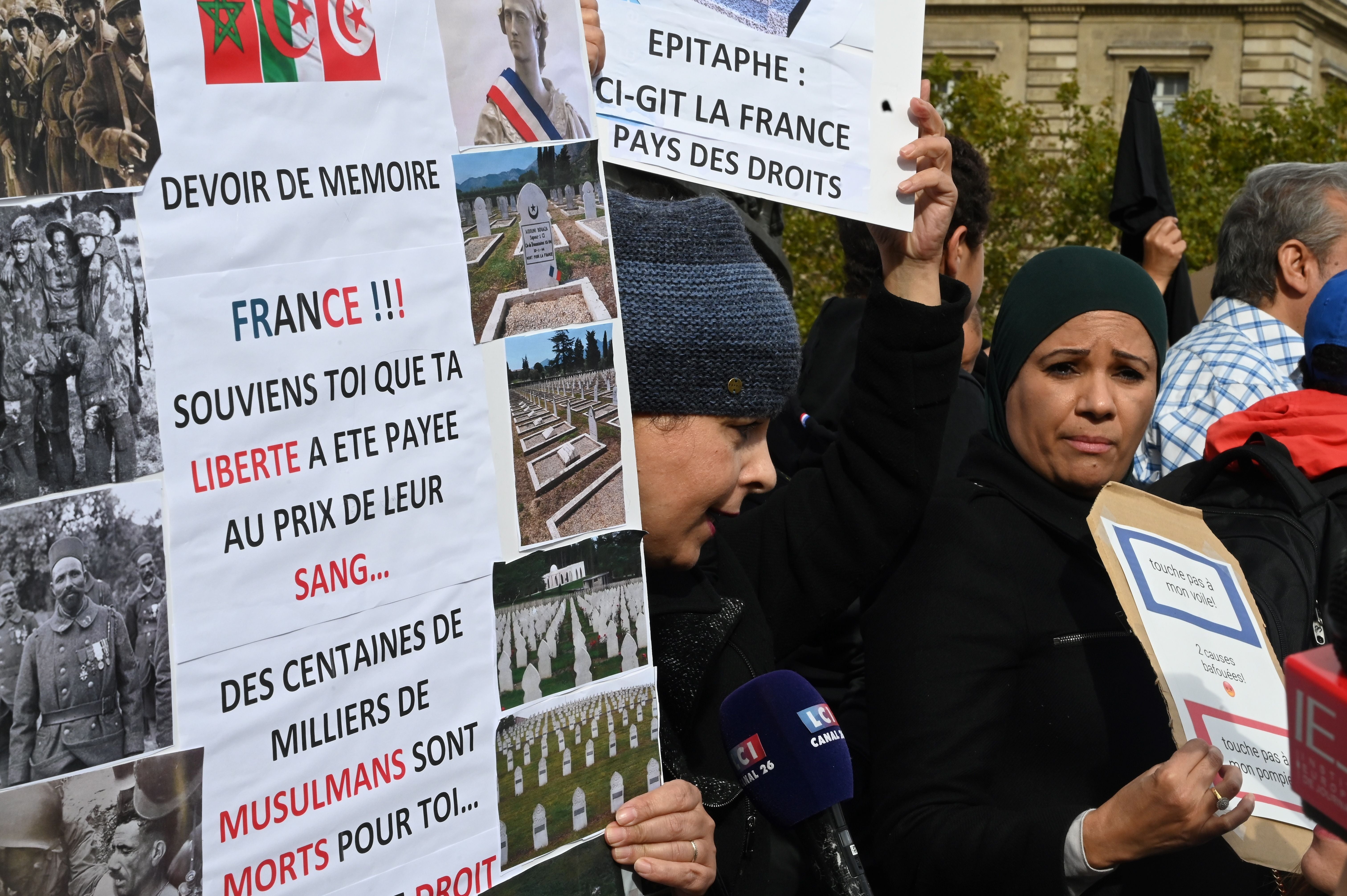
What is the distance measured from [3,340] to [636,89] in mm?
1113

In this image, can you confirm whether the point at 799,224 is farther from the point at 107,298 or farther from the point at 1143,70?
the point at 107,298

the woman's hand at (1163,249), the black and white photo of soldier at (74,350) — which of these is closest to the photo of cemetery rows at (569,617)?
the black and white photo of soldier at (74,350)

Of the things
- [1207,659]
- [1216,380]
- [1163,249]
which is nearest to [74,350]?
[1207,659]

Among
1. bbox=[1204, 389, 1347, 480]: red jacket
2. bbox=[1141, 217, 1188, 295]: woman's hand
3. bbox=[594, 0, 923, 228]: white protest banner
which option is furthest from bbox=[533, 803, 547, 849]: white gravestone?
bbox=[1141, 217, 1188, 295]: woman's hand

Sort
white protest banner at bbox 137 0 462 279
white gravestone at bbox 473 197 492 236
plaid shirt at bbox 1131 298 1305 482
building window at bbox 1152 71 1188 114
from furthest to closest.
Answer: building window at bbox 1152 71 1188 114 < plaid shirt at bbox 1131 298 1305 482 < white gravestone at bbox 473 197 492 236 < white protest banner at bbox 137 0 462 279

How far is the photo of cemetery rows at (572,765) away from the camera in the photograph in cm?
165

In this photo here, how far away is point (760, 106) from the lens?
2.13 metres

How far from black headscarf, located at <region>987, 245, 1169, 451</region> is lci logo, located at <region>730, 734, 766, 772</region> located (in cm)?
110

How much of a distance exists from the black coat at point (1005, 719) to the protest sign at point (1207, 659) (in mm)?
271

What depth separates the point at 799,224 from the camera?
44.6 feet

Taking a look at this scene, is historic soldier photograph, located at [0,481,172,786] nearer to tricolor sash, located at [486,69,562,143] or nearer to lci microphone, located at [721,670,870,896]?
tricolor sash, located at [486,69,562,143]

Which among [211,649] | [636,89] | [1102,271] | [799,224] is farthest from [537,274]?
[799,224]

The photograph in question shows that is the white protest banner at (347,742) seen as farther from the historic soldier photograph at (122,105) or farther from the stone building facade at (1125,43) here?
the stone building facade at (1125,43)

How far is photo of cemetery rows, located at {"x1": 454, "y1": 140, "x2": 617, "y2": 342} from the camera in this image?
1606 mm
